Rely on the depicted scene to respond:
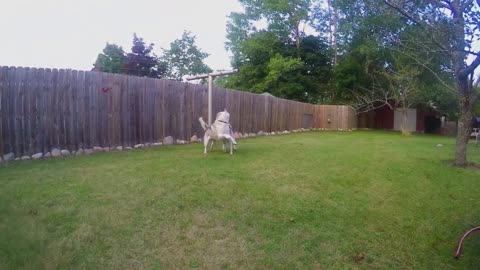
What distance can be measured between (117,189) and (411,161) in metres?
5.93

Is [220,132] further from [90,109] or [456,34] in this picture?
[456,34]

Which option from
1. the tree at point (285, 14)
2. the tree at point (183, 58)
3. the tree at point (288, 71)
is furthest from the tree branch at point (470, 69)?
the tree at point (183, 58)

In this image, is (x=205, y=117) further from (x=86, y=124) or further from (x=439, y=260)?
(x=439, y=260)

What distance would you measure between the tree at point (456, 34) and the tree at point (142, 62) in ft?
101

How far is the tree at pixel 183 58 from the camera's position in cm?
4216

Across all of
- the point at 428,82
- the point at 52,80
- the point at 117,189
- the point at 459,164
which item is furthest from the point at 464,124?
the point at 428,82

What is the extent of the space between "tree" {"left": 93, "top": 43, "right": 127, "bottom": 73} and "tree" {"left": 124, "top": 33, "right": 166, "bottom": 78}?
2.25 feet

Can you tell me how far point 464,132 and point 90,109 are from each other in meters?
7.55

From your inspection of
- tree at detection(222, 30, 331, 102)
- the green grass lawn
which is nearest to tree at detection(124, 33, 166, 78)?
tree at detection(222, 30, 331, 102)

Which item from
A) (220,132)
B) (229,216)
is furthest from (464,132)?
(229,216)

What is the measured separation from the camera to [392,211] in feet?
16.6

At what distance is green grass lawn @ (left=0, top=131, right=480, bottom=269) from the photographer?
3.85m

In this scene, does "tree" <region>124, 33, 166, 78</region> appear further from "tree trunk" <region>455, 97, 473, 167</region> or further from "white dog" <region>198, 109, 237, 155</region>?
"tree trunk" <region>455, 97, 473, 167</region>

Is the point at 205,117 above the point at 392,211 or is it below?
above
